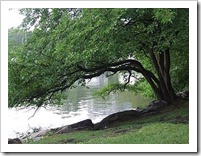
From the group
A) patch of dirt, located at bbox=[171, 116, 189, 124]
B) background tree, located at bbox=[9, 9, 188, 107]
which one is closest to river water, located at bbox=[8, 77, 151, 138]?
background tree, located at bbox=[9, 9, 188, 107]

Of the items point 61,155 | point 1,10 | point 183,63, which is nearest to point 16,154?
point 61,155

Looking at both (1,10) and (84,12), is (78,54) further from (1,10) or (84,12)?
(1,10)

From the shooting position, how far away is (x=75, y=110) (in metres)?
12.7

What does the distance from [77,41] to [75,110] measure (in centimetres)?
697

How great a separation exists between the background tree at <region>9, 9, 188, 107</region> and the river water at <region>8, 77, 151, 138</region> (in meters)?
1.93

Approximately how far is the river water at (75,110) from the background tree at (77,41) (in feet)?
6.32

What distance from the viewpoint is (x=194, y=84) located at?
194 inches

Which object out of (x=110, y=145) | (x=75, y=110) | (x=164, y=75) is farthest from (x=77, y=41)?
(x=75, y=110)

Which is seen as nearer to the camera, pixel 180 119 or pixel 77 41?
pixel 77 41

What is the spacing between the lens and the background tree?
5655mm

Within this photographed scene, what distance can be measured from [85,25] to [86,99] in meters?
8.88

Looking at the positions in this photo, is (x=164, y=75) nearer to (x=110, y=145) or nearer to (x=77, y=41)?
(x=77, y=41)

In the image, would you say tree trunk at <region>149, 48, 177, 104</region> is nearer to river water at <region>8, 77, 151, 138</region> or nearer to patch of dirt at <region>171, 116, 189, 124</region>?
river water at <region>8, 77, 151, 138</region>

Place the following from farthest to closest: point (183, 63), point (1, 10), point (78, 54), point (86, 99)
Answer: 1. point (86, 99)
2. point (183, 63)
3. point (78, 54)
4. point (1, 10)
